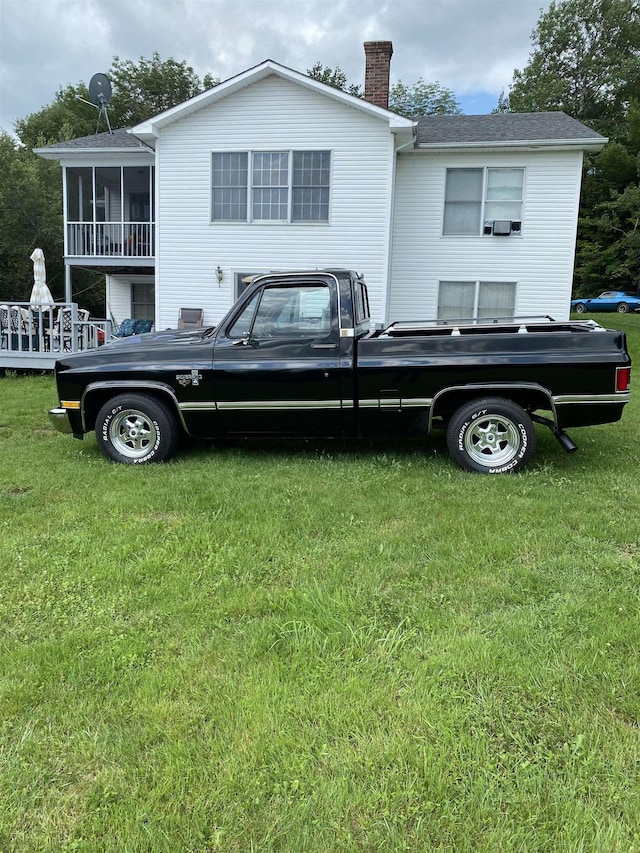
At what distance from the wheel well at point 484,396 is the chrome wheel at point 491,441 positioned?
0.79 feet

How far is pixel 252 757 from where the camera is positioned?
2.21 m

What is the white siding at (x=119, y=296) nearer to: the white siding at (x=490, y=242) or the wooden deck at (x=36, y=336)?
the wooden deck at (x=36, y=336)

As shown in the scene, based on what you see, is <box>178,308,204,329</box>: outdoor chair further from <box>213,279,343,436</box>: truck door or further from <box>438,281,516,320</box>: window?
<box>213,279,343,436</box>: truck door

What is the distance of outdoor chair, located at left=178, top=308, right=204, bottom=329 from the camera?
15.5 meters

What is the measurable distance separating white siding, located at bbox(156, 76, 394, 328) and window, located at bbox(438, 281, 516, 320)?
2.15 meters

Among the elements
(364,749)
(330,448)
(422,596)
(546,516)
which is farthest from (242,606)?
(330,448)

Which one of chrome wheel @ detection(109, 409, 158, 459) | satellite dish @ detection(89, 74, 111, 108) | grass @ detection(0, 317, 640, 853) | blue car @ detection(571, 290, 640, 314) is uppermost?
satellite dish @ detection(89, 74, 111, 108)

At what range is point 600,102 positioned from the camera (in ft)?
131

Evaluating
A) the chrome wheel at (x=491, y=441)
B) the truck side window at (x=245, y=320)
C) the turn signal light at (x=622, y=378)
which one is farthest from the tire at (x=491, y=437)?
the truck side window at (x=245, y=320)

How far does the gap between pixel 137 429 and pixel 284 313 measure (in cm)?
185

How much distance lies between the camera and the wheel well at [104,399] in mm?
6078

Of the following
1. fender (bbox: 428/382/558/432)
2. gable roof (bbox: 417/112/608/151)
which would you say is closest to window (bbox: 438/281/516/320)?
gable roof (bbox: 417/112/608/151)

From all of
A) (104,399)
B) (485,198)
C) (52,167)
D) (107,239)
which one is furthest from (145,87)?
(104,399)

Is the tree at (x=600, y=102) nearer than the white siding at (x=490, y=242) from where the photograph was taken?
No
